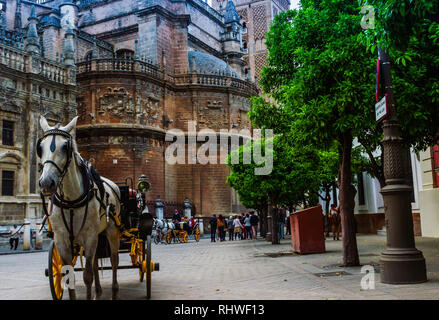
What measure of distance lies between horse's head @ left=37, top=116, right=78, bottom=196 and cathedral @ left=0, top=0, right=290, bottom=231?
19438mm

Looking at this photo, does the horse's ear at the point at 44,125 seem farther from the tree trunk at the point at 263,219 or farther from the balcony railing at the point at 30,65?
the tree trunk at the point at 263,219

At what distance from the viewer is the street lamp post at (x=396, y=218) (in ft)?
21.5

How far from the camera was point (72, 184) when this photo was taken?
5.30 meters

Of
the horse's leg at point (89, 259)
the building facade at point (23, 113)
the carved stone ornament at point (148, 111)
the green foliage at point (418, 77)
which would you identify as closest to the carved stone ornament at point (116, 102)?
the carved stone ornament at point (148, 111)

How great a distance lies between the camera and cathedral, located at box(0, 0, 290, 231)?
23.6m

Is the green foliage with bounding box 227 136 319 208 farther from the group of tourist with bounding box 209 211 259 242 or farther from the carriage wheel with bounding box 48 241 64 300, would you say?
the carriage wheel with bounding box 48 241 64 300

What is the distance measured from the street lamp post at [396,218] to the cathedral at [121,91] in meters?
20.3

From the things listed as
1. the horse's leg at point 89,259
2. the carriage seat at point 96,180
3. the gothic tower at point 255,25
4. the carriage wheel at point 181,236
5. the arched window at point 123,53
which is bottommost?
the carriage wheel at point 181,236

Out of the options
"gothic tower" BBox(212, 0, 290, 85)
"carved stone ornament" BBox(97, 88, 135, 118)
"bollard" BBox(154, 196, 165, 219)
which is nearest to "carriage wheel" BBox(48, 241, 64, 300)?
"bollard" BBox(154, 196, 165, 219)
